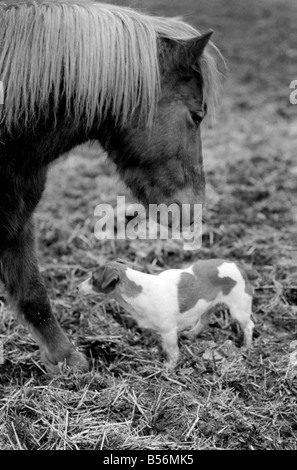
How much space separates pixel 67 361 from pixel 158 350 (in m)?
0.51

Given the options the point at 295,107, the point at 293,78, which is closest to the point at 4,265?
the point at 295,107

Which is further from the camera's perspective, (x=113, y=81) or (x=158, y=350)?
(x=158, y=350)

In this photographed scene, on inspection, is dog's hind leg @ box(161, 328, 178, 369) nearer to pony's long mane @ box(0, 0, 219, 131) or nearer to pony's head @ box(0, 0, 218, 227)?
pony's head @ box(0, 0, 218, 227)

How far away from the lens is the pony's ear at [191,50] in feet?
10.8

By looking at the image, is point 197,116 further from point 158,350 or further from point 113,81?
point 158,350

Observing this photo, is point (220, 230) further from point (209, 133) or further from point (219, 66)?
A: point (209, 133)

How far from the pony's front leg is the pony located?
0.28 metres

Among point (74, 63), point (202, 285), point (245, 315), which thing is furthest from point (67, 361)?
point (74, 63)

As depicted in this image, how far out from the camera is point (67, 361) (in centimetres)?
395

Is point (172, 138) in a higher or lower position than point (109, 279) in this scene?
higher

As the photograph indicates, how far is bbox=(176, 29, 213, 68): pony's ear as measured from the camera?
330 cm

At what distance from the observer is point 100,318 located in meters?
4.43

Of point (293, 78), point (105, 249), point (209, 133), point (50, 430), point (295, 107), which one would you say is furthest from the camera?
point (293, 78)

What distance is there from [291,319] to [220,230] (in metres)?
1.41
